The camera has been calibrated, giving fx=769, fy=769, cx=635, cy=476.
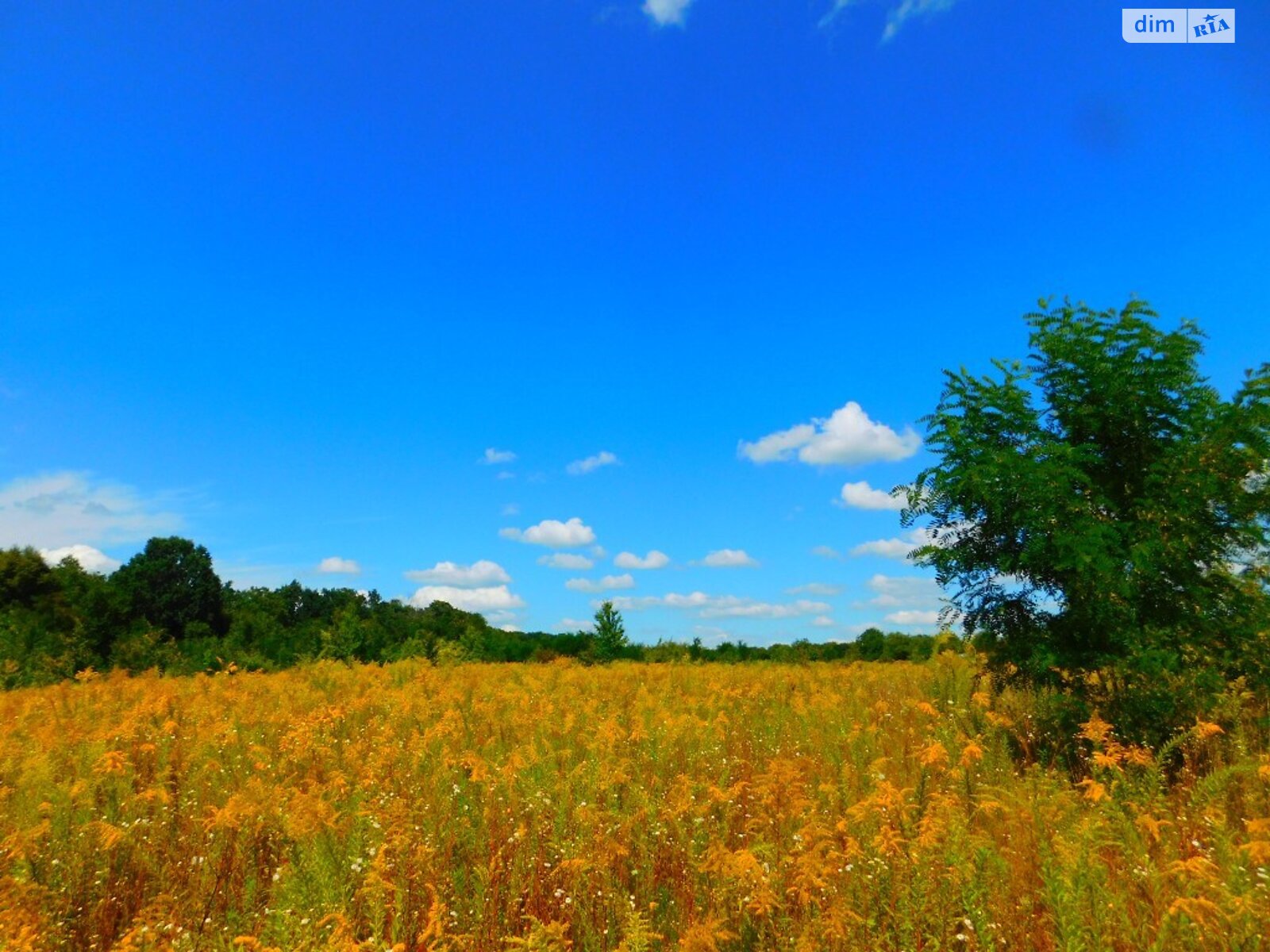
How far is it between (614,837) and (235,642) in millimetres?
19308

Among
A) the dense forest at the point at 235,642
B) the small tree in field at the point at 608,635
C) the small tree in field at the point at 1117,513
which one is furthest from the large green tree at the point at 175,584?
the small tree in field at the point at 1117,513

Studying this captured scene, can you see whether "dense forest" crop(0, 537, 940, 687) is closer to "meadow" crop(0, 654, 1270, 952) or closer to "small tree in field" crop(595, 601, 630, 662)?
"small tree in field" crop(595, 601, 630, 662)

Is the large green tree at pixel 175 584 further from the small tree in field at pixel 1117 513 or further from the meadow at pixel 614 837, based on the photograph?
the small tree in field at pixel 1117 513

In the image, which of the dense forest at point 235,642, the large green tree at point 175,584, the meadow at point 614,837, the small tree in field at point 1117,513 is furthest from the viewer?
the large green tree at point 175,584

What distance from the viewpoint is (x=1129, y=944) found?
3828 millimetres

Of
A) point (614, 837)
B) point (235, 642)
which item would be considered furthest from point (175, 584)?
point (614, 837)

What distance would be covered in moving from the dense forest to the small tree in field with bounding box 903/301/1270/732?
32.6 ft

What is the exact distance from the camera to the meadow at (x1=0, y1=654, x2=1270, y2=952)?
3809mm

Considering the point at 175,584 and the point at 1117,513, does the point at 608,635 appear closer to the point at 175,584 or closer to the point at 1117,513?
the point at 1117,513

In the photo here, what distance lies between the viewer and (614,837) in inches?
212

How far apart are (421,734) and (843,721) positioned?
16.2 ft

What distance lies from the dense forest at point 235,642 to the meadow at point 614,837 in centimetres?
1067

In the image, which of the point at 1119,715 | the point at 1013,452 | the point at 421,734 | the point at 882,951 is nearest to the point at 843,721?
the point at 1119,715

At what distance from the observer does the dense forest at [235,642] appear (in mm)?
19219
